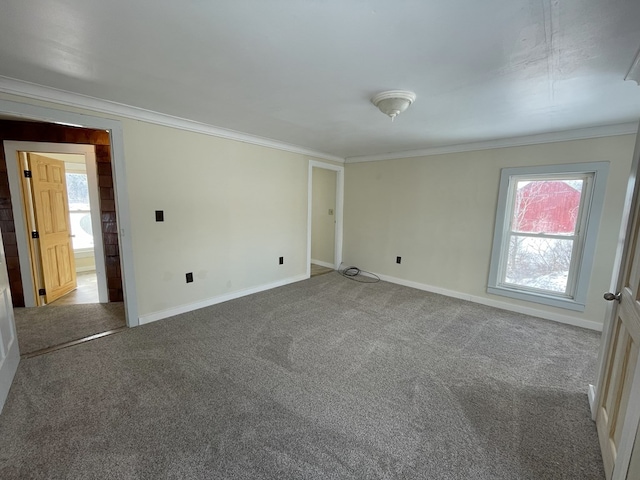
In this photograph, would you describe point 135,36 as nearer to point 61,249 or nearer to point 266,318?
point 266,318

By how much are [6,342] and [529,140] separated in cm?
526

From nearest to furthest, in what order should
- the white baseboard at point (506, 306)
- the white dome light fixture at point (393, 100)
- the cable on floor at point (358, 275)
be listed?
1. the white dome light fixture at point (393, 100)
2. the white baseboard at point (506, 306)
3. the cable on floor at point (358, 275)

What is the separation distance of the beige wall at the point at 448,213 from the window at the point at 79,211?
493 centimetres

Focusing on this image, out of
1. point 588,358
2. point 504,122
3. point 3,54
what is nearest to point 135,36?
point 3,54

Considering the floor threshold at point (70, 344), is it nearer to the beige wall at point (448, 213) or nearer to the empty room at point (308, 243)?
the empty room at point (308, 243)

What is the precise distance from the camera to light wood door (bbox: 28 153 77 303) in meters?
3.46

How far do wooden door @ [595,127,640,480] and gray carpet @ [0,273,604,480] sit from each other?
0.19 metres

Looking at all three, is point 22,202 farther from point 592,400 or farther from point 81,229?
point 592,400

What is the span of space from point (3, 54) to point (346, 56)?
208 centimetres

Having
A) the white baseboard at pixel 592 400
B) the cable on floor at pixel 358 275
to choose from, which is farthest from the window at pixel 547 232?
the cable on floor at pixel 358 275

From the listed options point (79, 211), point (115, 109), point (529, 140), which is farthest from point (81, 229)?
point (529, 140)

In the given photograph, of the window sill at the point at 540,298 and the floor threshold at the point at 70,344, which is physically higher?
the window sill at the point at 540,298

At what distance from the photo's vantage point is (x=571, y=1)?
113cm

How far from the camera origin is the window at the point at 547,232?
2.99m
